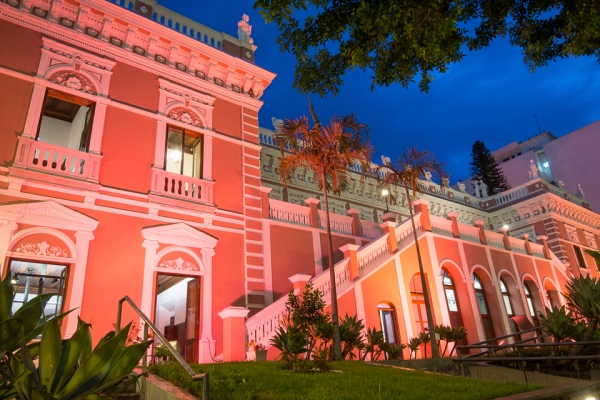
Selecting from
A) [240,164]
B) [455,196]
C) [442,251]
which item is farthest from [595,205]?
[240,164]

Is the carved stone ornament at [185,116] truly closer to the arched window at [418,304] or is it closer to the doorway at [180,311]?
the doorway at [180,311]

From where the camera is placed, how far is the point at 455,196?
25797mm

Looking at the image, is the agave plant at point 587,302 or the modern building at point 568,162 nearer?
the agave plant at point 587,302

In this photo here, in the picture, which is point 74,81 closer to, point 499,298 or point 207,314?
point 207,314

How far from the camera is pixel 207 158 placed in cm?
1288

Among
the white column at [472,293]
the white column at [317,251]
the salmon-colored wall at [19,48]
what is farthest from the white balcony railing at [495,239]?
the salmon-colored wall at [19,48]

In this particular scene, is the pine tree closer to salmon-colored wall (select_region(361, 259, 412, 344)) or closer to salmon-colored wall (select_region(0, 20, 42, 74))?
salmon-colored wall (select_region(361, 259, 412, 344))

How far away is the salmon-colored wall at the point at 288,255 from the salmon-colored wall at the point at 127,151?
174 inches

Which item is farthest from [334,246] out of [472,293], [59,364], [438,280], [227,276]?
[59,364]

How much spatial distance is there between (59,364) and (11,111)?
9100 mm

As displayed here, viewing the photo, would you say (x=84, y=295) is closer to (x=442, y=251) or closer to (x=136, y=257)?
(x=136, y=257)

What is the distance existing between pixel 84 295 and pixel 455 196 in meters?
22.0

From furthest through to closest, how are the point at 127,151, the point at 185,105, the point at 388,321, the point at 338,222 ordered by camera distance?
the point at 338,222 < the point at 388,321 < the point at 185,105 < the point at 127,151

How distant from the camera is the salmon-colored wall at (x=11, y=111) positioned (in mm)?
9609
